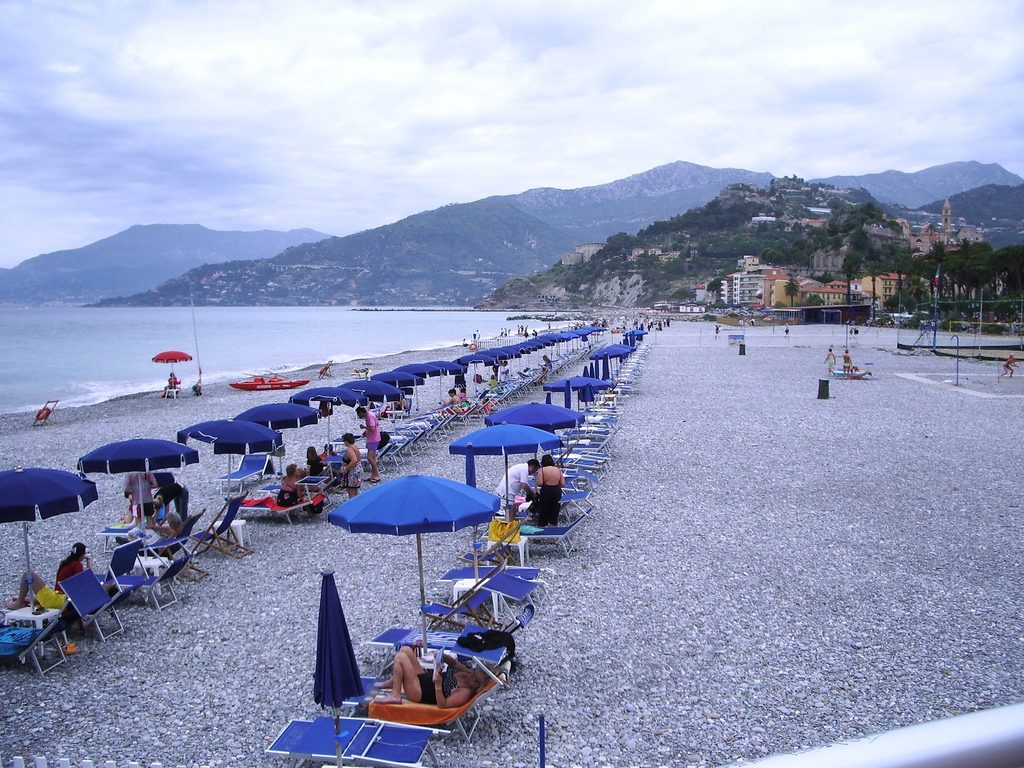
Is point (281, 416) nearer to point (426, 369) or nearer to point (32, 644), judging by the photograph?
point (32, 644)

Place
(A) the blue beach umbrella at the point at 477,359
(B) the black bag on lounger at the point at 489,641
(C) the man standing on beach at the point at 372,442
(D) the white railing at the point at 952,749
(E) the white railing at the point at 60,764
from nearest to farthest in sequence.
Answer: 1. (D) the white railing at the point at 952,749
2. (E) the white railing at the point at 60,764
3. (B) the black bag on lounger at the point at 489,641
4. (C) the man standing on beach at the point at 372,442
5. (A) the blue beach umbrella at the point at 477,359

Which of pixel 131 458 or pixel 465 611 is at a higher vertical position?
pixel 131 458

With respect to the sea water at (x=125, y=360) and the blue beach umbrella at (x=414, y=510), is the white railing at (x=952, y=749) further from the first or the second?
the sea water at (x=125, y=360)

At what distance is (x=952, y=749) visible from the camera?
2.89 feet

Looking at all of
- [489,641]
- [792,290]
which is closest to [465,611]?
[489,641]

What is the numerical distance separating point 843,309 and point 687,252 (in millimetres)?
92998

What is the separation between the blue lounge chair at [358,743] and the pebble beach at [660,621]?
0.77 ft

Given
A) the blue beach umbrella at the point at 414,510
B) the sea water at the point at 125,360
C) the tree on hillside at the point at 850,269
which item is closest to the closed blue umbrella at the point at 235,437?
the blue beach umbrella at the point at 414,510

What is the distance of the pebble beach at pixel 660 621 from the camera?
4887mm

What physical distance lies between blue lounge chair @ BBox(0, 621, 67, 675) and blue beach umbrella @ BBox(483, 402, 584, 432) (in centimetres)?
541

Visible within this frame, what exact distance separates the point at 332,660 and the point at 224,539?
5.12 m

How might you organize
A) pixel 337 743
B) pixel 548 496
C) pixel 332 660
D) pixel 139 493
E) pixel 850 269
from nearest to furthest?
1. pixel 337 743
2. pixel 332 660
3. pixel 548 496
4. pixel 139 493
5. pixel 850 269

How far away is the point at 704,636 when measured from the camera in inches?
242

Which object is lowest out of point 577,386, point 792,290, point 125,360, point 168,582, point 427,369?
point 125,360
